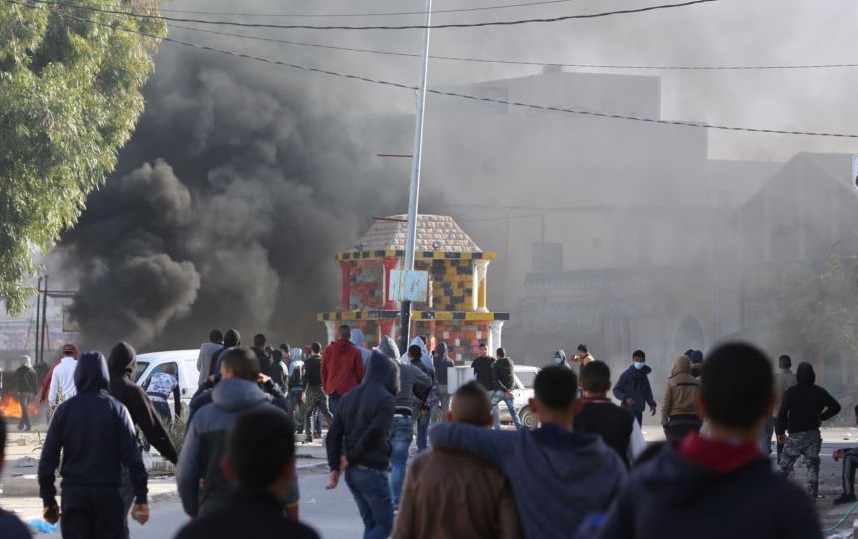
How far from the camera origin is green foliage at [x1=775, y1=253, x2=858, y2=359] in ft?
116

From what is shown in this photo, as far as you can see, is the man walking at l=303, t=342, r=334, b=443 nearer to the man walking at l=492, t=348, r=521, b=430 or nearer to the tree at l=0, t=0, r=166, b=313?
the man walking at l=492, t=348, r=521, b=430

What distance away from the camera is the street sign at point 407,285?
24.1 m

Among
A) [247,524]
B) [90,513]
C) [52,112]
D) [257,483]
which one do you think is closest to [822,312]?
[52,112]

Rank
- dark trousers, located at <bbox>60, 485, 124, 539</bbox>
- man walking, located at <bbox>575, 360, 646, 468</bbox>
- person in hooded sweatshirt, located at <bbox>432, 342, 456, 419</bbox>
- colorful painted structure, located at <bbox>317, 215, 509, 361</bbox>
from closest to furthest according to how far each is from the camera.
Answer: man walking, located at <bbox>575, 360, 646, 468</bbox>, dark trousers, located at <bbox>60, 485, 124, 539</bbox>, person in hooded sweatshirt, located at <bbox>432, 342, 456, 419</bbox>, colorful painted structure, located at <bbox>317, 215, 509, 361</bbox>

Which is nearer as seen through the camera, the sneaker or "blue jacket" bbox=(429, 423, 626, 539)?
"blue jacket" bbox=(429, 423, 626, 539)

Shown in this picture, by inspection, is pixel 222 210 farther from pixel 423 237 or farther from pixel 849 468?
pixel 849 468

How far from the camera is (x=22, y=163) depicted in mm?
21438

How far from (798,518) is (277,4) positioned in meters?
43.4

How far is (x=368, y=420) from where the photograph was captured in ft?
27.5

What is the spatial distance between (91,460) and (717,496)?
16.0 feet

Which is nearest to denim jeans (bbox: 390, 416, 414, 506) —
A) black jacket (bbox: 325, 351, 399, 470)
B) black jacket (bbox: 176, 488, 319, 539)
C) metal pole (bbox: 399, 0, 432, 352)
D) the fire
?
black jacket (bbox: 325, 351, 399, 470)

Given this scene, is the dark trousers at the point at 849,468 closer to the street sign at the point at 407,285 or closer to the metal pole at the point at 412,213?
the metal pole at the point at 412,213

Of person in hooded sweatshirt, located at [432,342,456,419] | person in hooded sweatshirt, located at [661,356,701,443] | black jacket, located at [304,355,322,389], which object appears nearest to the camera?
person in hooded sweatshirt, located at [661,356,701,443]

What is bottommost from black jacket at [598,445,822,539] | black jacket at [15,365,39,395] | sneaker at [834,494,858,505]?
sneaker at [834,494,858,505]
